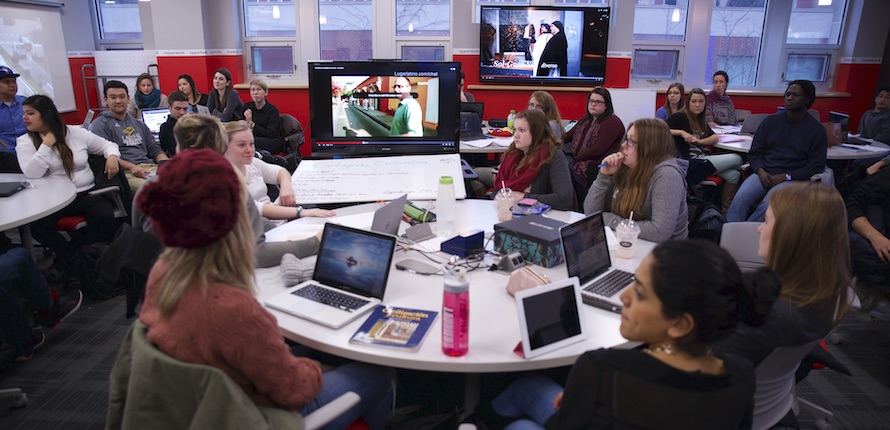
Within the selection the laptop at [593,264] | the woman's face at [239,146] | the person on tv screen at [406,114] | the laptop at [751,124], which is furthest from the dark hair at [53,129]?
the laptop at [751,124]

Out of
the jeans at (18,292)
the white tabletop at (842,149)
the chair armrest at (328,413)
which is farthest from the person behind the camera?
the white tabletop at (842,149)

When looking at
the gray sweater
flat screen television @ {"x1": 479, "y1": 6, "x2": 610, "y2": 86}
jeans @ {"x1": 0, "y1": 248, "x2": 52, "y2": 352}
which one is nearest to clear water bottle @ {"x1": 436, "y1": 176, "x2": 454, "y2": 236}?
the gray sweater

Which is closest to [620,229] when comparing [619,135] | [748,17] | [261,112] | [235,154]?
[235,154]

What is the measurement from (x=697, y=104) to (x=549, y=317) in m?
4.81

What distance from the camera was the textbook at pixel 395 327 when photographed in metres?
1.68

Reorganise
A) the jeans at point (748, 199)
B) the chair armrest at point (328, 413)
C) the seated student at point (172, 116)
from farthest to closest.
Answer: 1. the seated student at point (172, 116)
2. the jeans at point (748, 199)
3. the chair armrest at point (328, 413)

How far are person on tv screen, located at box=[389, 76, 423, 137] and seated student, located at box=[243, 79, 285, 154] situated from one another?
2718mm

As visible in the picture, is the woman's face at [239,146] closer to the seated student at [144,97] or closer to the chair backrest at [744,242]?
the chair backrest at [744,242]

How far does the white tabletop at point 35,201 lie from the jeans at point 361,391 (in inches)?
85.1

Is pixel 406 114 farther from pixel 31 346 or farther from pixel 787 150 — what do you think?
pixel 787 150

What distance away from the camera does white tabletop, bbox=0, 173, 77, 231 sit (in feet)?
9.52

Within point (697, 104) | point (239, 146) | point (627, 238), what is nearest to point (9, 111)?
point (239, 146)

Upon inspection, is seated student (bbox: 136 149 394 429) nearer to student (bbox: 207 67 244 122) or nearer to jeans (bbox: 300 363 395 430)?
jeans (bbox: 300 363 395 430)

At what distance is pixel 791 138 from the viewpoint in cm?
437
